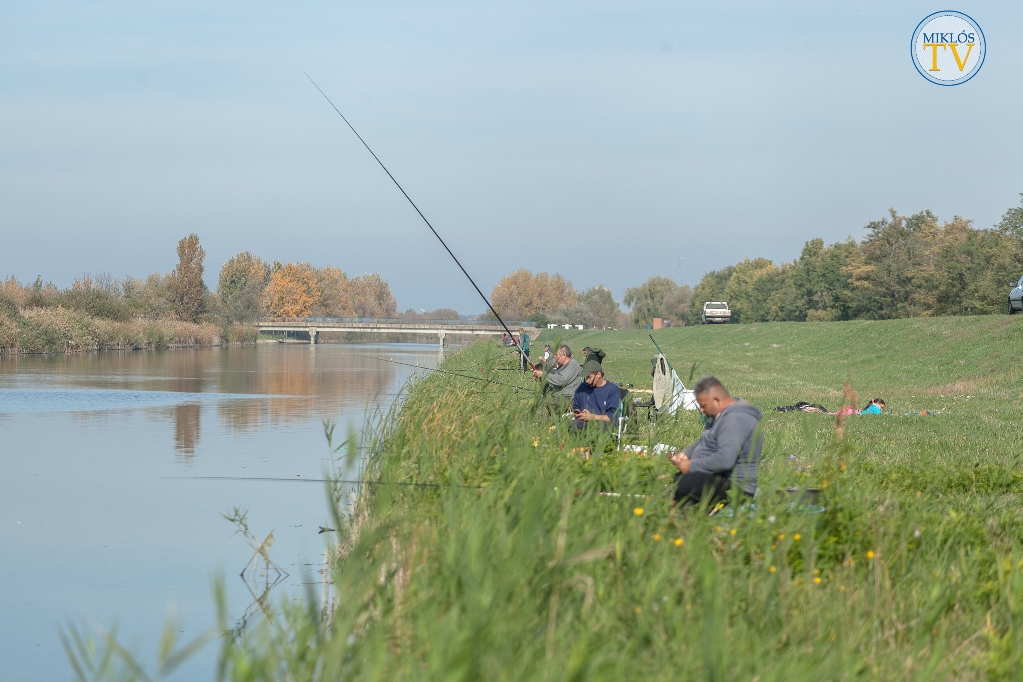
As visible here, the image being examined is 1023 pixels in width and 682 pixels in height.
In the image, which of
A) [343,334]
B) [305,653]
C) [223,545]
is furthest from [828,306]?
[305,653]

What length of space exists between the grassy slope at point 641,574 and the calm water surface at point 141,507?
63 cm

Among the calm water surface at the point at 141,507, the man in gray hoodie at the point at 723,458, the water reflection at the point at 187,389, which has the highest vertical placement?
the man in gray hoodie at the point at 723,458

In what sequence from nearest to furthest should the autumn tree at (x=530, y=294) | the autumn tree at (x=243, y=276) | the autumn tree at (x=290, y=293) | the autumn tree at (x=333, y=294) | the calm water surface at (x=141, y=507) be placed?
1. the calm water surface at (x=141, y=507)
2. the autumn tree at (x=243, y=276)
3. the autumn tree at (x=290, y=293)
4. the autumn tree at (x=333, y=294)
5. the autumn tree at (x=530, y=294)

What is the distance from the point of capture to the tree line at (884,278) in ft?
182

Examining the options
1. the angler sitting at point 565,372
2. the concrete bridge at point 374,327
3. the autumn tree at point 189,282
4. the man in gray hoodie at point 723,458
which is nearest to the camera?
the man in gray hoodie at point 723,458

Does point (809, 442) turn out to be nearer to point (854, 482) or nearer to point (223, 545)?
point (854, 482)

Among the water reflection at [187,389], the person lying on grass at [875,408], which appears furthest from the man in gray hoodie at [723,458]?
the person lying on grass at [875,408]

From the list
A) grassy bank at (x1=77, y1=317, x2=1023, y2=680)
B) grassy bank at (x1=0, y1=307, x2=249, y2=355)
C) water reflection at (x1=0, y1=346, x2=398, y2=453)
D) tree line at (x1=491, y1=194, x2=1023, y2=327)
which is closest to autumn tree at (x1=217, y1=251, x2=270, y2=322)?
grassy bank at (x1=0, y1=307, x2=249, y2=355)

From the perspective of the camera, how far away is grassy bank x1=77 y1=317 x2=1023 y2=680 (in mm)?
3994

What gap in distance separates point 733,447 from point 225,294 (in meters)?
128

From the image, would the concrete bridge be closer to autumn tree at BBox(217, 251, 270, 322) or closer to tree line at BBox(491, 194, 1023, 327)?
autumn tree at BBox(217, 251, 270, 322)

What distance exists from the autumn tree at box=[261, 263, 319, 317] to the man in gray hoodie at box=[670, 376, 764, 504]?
424 feet

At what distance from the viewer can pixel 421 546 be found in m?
5.31

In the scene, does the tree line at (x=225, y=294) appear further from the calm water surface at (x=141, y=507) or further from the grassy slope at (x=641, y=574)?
the grassy slope at (x=641, y=574)
